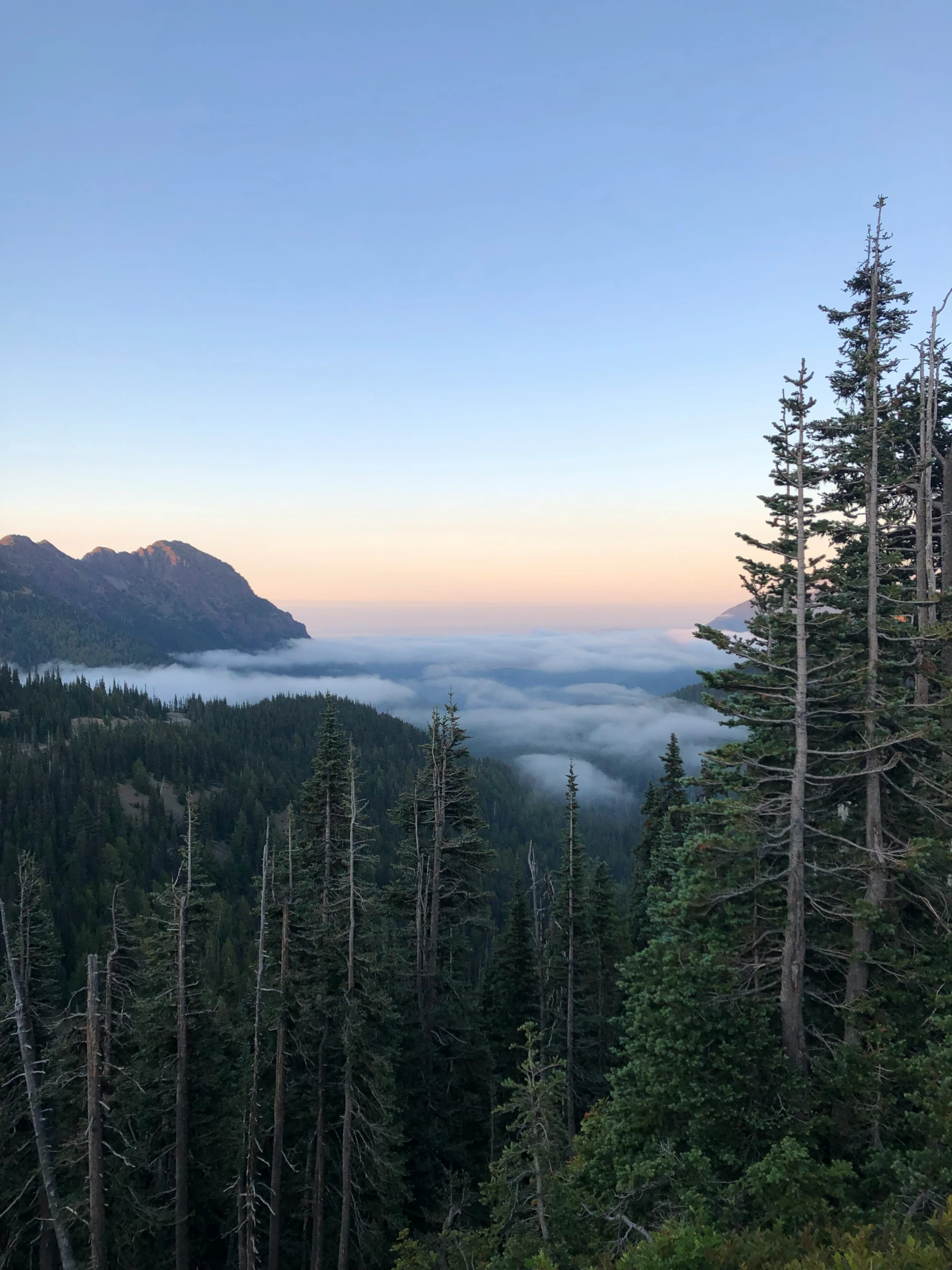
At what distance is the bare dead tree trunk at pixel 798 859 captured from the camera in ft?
45.0

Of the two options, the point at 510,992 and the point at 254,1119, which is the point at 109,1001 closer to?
the point at 254,1119

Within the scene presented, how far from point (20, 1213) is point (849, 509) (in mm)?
36141

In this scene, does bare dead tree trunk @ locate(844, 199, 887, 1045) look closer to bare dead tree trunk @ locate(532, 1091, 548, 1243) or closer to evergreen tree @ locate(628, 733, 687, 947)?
bare dead tree trunk @ locate(532, 1091, 548, 1243)

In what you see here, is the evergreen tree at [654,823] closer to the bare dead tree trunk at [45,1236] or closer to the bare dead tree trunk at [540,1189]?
the bare dead tree trunk at [540,1189]

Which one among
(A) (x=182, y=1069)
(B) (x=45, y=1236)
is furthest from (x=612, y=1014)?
(B) (x=45, y=1236)

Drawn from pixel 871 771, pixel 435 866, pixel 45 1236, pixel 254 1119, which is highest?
pixel 871 771

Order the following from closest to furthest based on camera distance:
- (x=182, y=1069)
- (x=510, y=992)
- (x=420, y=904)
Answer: (x=182, y=1069) → (x=420, y=904) → (x=510, y=992)

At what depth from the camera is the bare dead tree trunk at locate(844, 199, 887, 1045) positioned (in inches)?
534

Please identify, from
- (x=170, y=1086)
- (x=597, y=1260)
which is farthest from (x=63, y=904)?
(x=597, y=1260)

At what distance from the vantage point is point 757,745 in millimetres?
15125

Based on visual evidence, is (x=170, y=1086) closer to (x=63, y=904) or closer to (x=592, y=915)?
(x=592, y=915)

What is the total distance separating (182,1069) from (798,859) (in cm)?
1925

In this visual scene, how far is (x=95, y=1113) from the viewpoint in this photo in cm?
1566

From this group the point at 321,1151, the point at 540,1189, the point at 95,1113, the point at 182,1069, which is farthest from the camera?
the point at 321,1151
